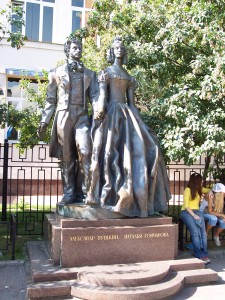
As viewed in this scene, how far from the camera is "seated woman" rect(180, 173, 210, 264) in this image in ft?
21.8

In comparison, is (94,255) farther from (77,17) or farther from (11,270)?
(77,17)

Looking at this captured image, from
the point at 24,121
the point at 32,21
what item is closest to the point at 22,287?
the point at 24,121

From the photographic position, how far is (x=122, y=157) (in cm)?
605

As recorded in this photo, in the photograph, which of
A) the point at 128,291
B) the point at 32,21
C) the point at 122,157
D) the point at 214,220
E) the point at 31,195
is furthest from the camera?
the point at 32,21

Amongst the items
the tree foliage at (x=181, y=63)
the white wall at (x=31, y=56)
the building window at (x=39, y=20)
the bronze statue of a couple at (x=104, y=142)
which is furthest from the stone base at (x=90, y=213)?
the building window at (x=39, y=20)

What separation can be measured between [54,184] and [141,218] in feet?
33.4

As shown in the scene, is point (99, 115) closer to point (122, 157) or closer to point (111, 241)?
point (122, 157)

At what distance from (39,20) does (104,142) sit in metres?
14.0

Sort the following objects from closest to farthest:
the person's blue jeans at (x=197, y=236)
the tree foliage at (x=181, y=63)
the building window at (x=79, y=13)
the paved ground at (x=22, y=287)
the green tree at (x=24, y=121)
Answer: the paved ground at (x=22, y=287), the person's blue jeans at (x=197, y=236), the tree foliage at (x=181, y=63), the green tree at (x=24, y=121), the building window at (x=79, y=13)

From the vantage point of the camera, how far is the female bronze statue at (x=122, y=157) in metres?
5.80

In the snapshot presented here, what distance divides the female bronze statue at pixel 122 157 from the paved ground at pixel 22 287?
4.05 ft

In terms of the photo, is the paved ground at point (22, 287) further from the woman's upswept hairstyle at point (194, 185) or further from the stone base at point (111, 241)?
the woman's upswept hairstyle at point (194, 185)

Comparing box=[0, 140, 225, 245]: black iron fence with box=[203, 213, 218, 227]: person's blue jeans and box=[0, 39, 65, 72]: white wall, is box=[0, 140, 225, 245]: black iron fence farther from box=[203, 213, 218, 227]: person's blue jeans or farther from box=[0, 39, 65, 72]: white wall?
box=[0, 39, 65, 72]: white wall

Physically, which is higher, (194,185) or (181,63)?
(181,63)
